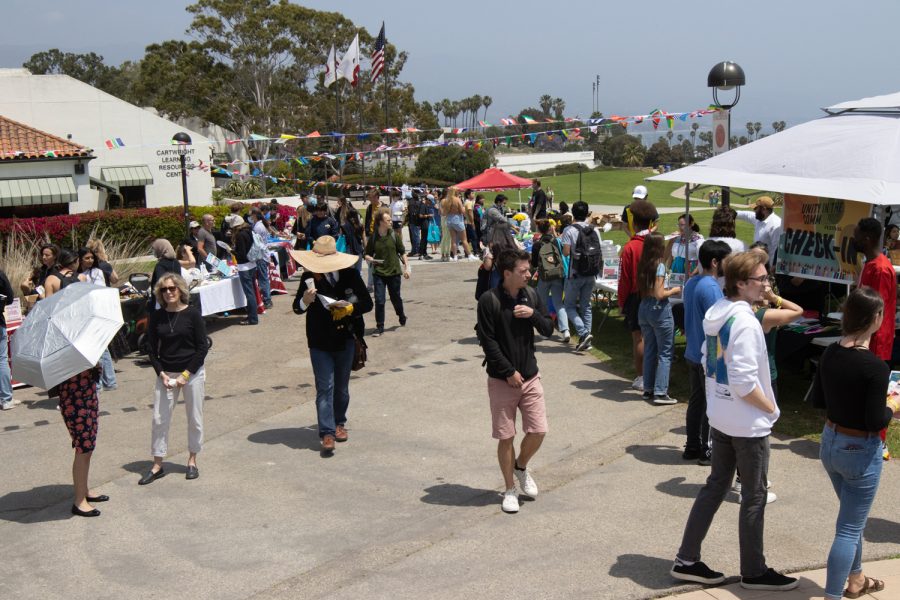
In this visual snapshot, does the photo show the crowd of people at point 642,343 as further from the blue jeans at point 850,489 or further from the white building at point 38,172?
the white building at point 38,172

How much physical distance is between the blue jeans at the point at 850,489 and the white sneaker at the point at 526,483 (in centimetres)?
232

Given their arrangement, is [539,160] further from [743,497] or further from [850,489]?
[850,489]

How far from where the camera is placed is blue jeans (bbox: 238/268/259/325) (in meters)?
14.0

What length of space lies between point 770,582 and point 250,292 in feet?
34.2

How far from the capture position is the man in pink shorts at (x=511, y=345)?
6.17 m

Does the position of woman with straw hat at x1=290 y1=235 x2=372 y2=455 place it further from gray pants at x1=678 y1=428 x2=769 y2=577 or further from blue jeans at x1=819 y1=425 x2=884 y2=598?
blue jeans at x1=819 y1=425 x2=884 y2=598

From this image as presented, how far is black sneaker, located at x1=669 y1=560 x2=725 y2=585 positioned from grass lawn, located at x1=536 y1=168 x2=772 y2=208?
3665 cm

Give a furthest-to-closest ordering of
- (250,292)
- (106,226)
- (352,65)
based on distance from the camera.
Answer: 1. (352,65)
2. (106,226)
3. (250,292)

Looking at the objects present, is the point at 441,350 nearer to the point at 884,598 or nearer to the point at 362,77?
the point at 884,598

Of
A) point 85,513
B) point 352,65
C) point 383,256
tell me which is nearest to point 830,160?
point 383,256

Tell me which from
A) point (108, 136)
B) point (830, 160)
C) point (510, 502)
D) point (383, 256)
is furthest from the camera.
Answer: point (108, 136)

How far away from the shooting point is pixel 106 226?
25.0 metres

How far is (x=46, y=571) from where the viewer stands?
5.93m

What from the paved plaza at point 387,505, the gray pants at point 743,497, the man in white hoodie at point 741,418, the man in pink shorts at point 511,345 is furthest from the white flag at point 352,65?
the gray pants at point 743,497
